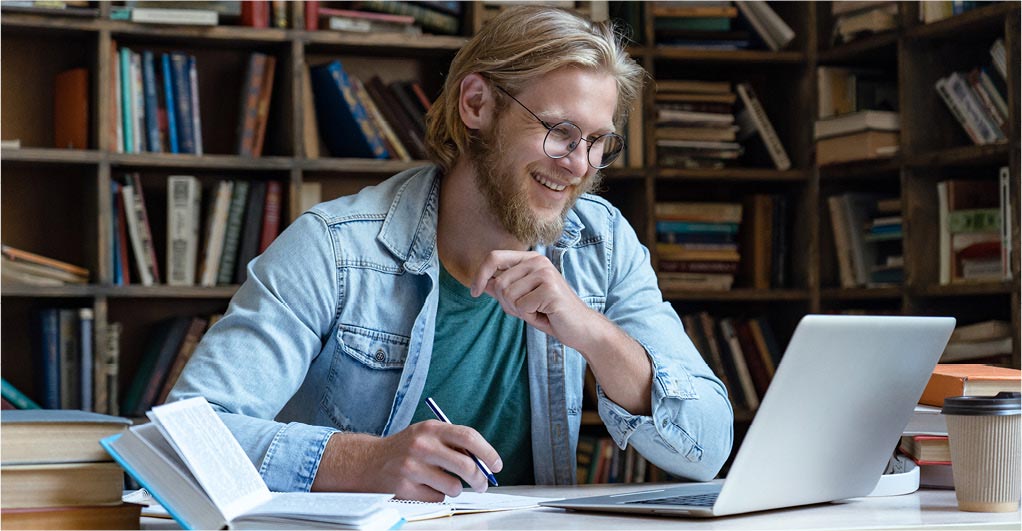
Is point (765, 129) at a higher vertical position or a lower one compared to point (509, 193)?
higher

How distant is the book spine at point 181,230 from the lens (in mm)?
2965

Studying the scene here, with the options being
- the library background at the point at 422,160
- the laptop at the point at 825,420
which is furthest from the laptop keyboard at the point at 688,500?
the library background at the point at 422,160

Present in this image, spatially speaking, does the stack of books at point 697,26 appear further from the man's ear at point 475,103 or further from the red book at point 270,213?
the man's ear at point 475,103

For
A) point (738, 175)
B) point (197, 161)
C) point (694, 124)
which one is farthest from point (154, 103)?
point (738, 175)

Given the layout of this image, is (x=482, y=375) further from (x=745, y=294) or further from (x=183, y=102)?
(x=745, y=294)

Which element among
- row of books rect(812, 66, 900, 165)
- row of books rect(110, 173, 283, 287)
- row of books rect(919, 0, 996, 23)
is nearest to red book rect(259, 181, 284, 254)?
row of books rect(110, 173, 283, 287)

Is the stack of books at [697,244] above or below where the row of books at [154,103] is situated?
below

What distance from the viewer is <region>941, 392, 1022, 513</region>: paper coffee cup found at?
1132mm

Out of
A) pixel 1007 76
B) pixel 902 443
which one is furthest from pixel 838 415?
pixel 1007 76

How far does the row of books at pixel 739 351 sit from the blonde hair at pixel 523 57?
1511 millimetres

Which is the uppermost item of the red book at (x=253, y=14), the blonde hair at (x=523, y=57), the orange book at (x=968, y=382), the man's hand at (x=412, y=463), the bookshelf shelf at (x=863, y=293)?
the red book at (x=253, y=14)

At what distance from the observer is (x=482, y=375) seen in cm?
181

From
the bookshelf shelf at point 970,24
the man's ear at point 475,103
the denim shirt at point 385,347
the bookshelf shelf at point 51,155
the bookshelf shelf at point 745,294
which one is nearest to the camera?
the denim shirt at point 385,347

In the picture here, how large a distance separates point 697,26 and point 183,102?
1.48 m
